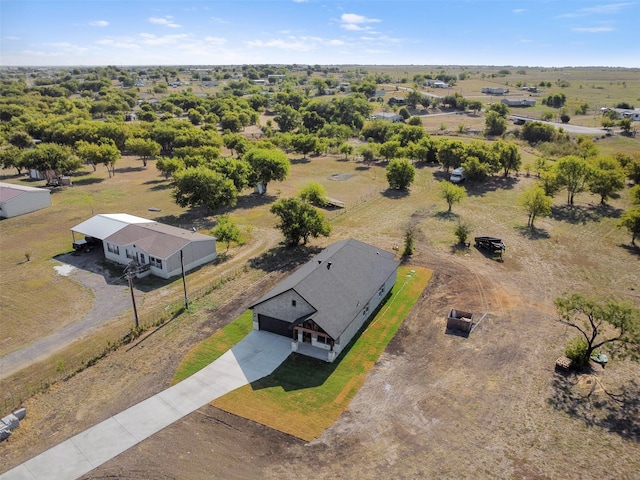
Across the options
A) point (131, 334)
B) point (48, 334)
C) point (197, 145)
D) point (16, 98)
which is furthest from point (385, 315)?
point (16, 98)

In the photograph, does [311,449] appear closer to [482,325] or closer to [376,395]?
[376,395]

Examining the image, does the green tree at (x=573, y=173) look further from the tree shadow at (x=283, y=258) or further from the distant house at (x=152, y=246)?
the distant house at (x=152, y=246)

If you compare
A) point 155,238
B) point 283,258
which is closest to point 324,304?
point 283,258

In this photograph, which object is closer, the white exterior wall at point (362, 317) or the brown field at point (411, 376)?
the brown field at point (411, 376)

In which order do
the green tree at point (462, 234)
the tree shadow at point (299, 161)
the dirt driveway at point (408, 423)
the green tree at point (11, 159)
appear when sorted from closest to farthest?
the dirt driveway at point (408, 423) < the green tree at point (462, 234) < the green tree at point (11, 159) < the tree shadow at point (299, 161)

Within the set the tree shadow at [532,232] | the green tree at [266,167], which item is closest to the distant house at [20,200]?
the green tree at [266,167]

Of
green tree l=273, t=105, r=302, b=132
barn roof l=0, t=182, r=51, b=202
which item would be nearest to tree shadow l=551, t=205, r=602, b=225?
barn roof l=0, t=182, r=51, b=202

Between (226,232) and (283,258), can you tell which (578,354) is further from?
(226,232)

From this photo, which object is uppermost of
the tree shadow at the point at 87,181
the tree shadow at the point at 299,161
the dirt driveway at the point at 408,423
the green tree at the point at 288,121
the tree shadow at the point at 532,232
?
the green tree at the point at 288,121
